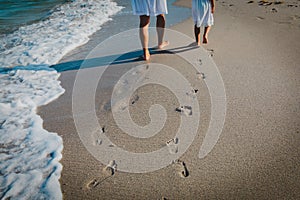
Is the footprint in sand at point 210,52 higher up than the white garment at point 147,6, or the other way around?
the white garment at point 147,6

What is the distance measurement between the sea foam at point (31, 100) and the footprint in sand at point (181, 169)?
864mm

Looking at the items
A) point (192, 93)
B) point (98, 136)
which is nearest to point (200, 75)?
point (192, 93)

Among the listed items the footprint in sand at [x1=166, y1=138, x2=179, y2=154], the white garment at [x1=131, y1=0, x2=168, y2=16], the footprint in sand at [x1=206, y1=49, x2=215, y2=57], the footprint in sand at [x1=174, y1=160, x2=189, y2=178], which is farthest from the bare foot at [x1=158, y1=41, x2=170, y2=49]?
the footprint in sand at [x1=174, y1=160, x2=189, y2=178]

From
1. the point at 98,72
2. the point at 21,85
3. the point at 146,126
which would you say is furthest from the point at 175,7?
the point at 146,126

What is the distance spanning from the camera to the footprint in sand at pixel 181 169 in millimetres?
1784

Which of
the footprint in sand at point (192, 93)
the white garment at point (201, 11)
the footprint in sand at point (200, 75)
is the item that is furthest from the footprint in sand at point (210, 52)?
the footprint in sand at point (192, 93)

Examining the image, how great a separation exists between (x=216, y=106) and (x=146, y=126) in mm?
750

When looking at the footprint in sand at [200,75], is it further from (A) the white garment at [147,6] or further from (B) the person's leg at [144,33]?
(A) the white garment at [147,6]

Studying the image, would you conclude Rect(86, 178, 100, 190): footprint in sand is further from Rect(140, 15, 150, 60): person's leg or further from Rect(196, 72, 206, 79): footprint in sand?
Rect(140, 15, 150, 60): person's leg

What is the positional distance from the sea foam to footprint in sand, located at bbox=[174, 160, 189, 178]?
0.86 metres

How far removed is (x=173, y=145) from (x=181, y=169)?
0.27m

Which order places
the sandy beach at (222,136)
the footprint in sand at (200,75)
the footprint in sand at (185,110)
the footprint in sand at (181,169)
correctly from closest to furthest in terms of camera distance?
the sandy beach at (222,136), the footprint in sand at (181,169), the footprint in sand at (185,110), the footprint in sand at (200,75)

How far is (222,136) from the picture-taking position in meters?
2.10

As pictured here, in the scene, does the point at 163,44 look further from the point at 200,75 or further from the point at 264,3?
the point at 264,3
